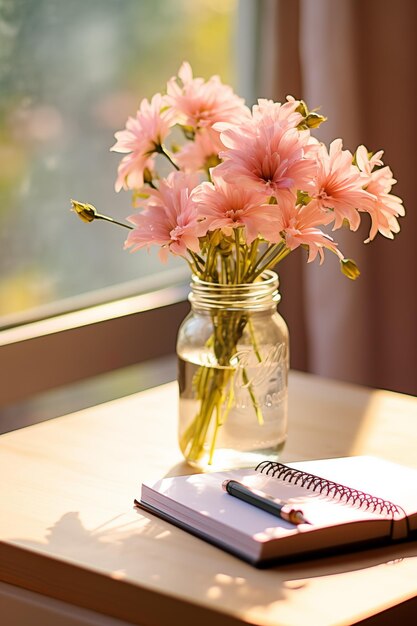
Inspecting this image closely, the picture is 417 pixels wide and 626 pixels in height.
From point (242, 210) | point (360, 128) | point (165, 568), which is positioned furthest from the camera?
point (360, 128)

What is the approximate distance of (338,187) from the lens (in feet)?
3.42

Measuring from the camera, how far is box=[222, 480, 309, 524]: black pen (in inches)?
37.0

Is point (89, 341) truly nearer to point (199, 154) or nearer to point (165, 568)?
point (199, 154)

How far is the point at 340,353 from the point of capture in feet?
A: 6.29

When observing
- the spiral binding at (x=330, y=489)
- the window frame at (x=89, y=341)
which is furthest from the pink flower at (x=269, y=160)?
the window frame at (x=89, y=341)

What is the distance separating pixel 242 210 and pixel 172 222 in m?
0.07

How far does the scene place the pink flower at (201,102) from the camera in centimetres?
115

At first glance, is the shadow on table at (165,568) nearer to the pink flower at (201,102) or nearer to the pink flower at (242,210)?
the pink flower at (242,210)

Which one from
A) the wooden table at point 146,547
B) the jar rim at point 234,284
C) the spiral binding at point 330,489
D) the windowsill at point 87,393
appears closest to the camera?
the wooden table at point 146,547

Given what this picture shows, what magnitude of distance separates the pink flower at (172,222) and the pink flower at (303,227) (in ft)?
0.25

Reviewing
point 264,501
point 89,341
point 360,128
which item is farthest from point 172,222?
point 360,128

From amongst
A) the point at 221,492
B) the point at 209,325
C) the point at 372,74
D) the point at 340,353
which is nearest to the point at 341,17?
the point at 372,74

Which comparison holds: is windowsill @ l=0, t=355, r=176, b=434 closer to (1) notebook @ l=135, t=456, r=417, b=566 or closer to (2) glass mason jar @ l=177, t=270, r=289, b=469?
(2) glass mason jar @ l=177, t=270, r=289, b=469

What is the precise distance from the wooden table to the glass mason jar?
5 cm
